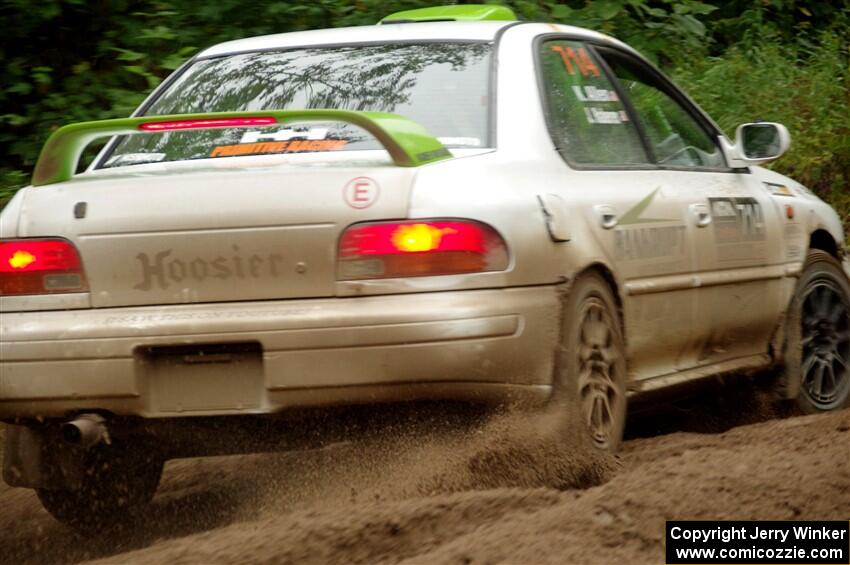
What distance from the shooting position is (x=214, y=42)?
959 centimetres

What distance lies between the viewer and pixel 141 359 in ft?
15.0

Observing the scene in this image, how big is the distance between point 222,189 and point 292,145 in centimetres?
37

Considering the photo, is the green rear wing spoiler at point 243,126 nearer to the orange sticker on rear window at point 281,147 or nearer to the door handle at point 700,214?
the orange sticker on rear window at point 281,147

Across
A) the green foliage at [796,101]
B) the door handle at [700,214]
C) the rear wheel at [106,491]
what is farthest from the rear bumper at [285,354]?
the green foliage at [796,101]

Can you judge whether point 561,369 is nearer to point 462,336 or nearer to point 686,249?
point 462,336

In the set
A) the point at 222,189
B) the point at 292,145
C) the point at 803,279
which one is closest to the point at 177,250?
the point at 222,189

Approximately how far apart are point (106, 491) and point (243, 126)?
1.55 meters

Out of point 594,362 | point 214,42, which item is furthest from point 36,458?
point 214,42

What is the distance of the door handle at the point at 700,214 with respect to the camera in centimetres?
583

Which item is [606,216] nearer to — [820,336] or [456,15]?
[456,15]

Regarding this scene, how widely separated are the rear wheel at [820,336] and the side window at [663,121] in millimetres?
719

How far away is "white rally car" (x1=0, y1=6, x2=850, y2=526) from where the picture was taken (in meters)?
4.44

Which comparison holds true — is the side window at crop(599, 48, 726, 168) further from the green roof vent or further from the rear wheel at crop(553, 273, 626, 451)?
the rear wheel at crop(553, 273, 626, 451)

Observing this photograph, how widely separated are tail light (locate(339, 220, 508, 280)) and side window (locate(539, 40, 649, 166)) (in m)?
0.80
